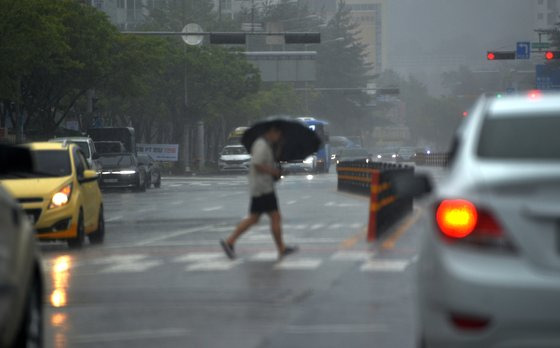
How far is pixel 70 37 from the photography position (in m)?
57.2

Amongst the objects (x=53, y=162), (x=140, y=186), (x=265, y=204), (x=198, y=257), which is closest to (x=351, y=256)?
(x=265, y=204)

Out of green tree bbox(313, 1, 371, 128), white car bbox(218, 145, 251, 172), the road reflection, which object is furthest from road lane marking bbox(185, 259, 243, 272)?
green tree bbox(313, 1, 371, 128)

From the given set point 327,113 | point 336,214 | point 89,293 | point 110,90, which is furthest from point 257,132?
point 327,113

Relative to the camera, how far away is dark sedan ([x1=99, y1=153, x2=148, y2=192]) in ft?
164

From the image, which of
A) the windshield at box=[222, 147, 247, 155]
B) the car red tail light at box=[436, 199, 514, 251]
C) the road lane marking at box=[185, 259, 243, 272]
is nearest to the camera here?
the car red tail light at box=[436, 199, 514, 251]

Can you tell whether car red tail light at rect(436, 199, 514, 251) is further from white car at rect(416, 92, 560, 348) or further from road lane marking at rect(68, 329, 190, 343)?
road lane marking at rect(68, 329, 190, 343)

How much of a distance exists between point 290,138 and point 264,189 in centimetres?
171

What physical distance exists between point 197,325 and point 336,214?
18907mm

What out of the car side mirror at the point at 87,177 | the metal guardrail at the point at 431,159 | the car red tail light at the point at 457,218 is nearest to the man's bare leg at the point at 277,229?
the car side mirror at the point at 87,177

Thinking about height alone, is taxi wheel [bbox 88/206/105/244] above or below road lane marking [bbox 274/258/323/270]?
below

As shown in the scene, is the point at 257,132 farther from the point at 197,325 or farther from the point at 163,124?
the point at 163,124

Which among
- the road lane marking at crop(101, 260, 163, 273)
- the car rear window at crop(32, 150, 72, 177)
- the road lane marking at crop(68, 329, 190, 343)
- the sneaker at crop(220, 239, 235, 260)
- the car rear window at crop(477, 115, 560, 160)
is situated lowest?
the road lane marking at crop(101, 260, 163, 273)

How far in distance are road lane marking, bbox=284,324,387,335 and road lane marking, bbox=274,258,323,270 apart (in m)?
5.39

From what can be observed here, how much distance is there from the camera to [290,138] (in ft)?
65.7
